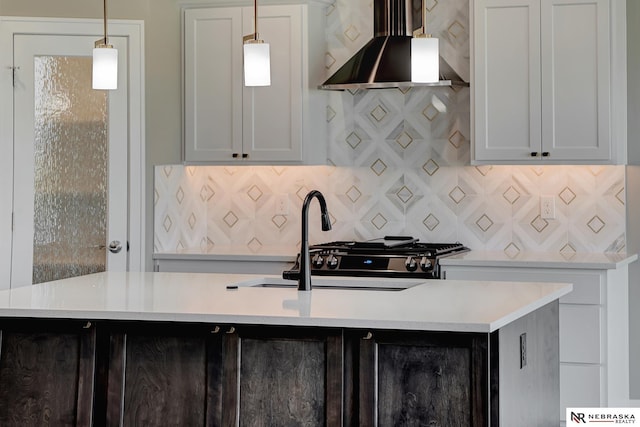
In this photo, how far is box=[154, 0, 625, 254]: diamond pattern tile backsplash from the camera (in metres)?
5.48

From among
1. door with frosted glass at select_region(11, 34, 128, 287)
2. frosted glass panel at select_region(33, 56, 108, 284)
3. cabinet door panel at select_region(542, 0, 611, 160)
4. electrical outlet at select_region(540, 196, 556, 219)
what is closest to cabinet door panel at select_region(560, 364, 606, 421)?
electrical outlet at select_region(540, 196, 556, 219)

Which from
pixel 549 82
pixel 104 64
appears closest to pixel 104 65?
pixel 104 64

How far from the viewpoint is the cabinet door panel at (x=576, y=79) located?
16.5 feet

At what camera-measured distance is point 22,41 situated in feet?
17.8

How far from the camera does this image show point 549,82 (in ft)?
16.8

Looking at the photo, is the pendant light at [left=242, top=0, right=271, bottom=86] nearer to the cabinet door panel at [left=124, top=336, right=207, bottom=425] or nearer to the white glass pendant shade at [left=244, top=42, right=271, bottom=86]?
the white glass pendant shade at [left=244, top=42, right=271, bottom=86]

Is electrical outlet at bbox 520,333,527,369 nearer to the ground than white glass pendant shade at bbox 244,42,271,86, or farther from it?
nearer to the ground

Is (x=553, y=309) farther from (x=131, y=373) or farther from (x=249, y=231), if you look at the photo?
(x=249, y=231)

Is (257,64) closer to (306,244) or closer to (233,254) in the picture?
(306,244)

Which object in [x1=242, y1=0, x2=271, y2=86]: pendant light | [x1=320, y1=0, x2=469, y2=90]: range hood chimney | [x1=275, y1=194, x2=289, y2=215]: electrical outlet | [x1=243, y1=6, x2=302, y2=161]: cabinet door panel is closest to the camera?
[x1=242, y1=0, x2=271, y2=86]: pendant light

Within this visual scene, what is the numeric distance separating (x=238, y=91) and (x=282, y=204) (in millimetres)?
818

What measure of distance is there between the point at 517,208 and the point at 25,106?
2.92m

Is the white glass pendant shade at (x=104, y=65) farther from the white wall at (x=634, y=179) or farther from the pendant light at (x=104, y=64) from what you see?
the white wall at (x=634, y=179)

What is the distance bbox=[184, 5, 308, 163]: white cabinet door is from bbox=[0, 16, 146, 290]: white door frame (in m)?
0.29
